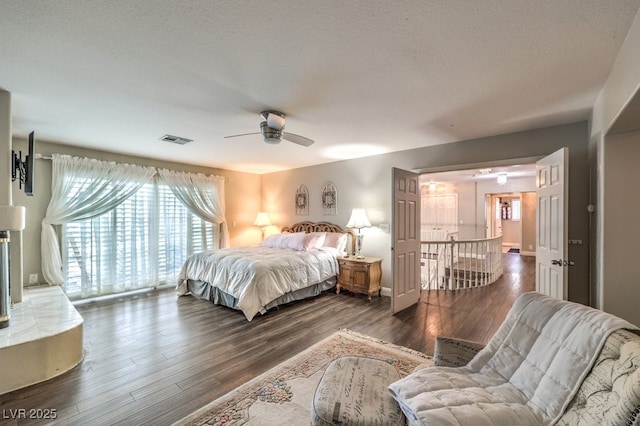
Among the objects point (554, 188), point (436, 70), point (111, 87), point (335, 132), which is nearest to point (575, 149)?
point (554, 188)

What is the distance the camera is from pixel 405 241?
4.18m

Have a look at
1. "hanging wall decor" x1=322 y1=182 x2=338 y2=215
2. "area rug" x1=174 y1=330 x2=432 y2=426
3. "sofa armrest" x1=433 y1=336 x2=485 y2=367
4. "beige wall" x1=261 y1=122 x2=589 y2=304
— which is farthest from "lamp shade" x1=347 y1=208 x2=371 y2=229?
"sofa armrest" x1=433 y1=336 x2=485 y2=367

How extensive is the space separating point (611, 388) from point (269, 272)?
343 centimetres

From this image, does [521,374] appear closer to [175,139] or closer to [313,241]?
[313,241]

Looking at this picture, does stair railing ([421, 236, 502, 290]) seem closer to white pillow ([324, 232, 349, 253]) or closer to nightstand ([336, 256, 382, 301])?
nightstand ([336, 256, 382, 301])

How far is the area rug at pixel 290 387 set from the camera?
1.89 metres

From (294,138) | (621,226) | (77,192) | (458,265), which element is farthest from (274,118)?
(458,265)

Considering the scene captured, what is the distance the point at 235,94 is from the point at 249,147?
1.95 m

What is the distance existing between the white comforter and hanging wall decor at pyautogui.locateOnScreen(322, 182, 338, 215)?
0.91m

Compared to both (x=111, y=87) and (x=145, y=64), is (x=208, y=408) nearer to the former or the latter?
(x=145, y=64)

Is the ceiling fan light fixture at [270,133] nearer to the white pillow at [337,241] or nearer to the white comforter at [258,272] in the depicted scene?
the white comforter at [258,272]

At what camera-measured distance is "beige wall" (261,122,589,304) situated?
319 centimetres

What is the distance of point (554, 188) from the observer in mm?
2936

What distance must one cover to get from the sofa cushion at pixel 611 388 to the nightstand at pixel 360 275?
350 cm
